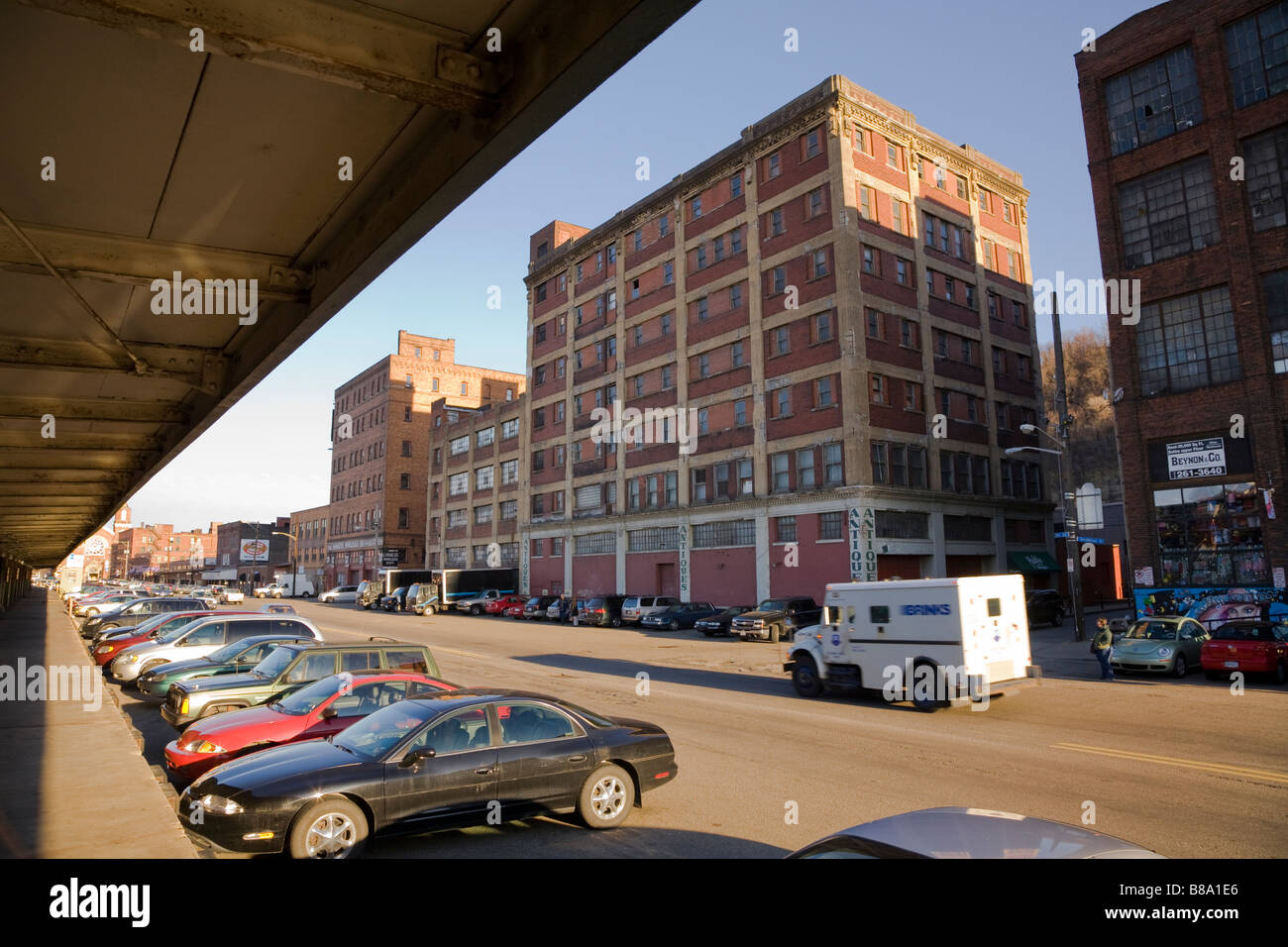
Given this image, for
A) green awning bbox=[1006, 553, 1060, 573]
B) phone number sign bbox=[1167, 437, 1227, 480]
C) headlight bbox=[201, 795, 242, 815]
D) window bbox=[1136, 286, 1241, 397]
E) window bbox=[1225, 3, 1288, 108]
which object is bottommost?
headlight bbox=[201, 795, 242, 815]

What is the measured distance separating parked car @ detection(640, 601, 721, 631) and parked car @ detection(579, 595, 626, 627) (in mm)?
4206

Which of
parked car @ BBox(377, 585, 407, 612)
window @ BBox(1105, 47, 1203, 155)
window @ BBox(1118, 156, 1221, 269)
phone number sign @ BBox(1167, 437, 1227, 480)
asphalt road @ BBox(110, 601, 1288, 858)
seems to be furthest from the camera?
parked car @ BBox(377, 585, 407, 612)

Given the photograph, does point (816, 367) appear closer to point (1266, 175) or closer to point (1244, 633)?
point (1266, 175)

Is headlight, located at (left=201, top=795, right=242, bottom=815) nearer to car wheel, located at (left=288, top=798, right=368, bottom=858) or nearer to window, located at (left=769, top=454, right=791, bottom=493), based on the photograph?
car wheel, located at (left=288, top=798, right=368, bottom=858)

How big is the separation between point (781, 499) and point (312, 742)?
35440 mm

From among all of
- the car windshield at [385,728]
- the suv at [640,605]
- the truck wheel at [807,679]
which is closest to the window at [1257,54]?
the truck wheel at [807,679]

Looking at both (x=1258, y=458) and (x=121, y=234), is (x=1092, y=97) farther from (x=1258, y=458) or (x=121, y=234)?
(x=121, y=234)

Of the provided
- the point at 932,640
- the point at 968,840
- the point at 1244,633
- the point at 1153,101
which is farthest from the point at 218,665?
the point at 1153,101

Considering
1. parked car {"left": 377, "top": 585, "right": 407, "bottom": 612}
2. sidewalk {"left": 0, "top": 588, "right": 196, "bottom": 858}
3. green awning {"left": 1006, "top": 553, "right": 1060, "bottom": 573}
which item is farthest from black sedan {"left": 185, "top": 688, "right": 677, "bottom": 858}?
parked car {"left": 377, "top": 585, "right": 407, "bottom": 612}

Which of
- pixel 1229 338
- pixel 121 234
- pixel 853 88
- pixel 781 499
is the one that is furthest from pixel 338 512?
pixel 121 234

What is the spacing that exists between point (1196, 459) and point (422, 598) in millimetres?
46237

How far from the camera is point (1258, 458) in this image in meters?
28.7

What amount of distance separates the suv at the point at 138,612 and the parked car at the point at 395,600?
2858cm

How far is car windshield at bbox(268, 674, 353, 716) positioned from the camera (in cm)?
979
